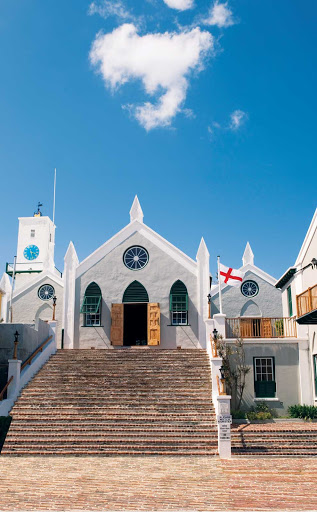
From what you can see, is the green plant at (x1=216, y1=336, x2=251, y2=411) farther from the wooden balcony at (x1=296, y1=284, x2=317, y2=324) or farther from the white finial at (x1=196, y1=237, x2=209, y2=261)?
the white finial at (x1=196, y1=237, x2=209, y2=261)

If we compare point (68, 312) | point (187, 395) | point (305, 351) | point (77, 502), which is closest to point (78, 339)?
point (68, 312)

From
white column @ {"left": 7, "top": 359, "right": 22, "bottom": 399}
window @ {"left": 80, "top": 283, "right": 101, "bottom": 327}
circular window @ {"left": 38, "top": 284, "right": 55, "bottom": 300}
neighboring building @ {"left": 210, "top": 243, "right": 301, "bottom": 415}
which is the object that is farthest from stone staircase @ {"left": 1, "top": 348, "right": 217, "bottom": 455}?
circular window @ {"left": 38, "top": 284, "right": 55, "bottom": 300}

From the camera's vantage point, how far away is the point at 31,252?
45938 millimetres

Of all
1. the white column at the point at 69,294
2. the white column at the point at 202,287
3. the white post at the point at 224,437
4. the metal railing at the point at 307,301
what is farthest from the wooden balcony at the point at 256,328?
the white column at the point at 69,294

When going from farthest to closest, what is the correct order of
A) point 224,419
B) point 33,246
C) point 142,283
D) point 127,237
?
1. point 33,246
2. point 127,237
3. point 142,283
4. point 224,419

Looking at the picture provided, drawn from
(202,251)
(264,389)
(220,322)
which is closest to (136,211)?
(202,251)

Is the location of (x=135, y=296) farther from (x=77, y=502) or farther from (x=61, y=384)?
(x=77, y=502)

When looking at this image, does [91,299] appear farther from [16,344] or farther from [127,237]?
[16,344]

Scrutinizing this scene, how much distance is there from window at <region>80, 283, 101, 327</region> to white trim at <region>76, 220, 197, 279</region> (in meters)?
1.18

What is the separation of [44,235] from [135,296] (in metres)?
Answer: 21.5

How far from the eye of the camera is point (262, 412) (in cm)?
1995

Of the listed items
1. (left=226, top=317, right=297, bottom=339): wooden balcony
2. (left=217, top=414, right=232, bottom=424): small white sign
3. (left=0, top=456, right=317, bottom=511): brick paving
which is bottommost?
(left=0, top=456, right=317, bottom=511): brick paving

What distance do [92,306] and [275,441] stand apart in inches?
566

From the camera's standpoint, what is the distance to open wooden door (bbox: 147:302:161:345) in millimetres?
26953
